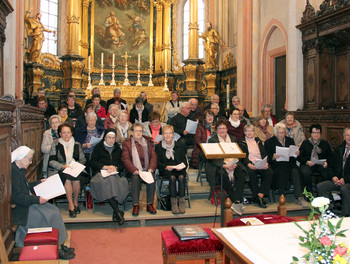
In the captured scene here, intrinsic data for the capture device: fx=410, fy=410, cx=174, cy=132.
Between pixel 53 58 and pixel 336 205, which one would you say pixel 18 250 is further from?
pixel 53 58

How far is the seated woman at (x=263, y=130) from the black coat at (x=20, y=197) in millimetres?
4612

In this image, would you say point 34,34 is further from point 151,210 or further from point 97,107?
point 151,210

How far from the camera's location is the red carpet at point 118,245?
15.2 ft

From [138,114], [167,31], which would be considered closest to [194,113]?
[138,114]

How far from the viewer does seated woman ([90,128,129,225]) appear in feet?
19.4

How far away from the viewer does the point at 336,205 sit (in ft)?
21.6

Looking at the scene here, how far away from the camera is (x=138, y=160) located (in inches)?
253

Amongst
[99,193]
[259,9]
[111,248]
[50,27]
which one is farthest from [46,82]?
[111,248]

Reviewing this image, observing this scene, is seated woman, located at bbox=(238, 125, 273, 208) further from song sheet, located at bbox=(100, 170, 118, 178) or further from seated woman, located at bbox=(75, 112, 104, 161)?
seated woman, located at bbox=(75, 112, 104, 161)

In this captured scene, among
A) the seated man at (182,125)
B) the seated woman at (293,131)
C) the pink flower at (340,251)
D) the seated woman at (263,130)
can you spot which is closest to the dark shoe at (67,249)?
the pink flower at (340,251)

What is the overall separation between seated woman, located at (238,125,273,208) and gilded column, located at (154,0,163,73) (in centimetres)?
933

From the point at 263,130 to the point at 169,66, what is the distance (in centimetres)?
839

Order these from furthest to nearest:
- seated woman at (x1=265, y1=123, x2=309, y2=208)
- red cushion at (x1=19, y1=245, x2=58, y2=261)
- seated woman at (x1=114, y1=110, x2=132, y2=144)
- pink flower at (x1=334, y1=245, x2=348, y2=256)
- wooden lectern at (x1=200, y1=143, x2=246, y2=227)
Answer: seated woman at (x1=114, y1=110, x2=132, y2=144) < seated woman at (x1=265, y1=123, x2=309, y2=208) < wooden lectern at (x1=200, y1=143, x2=246, y2=227) < red cushion at (x1=19, y1=245, x2=58, y2=261) < pink flower at (x1=334, y1=245, x2=348, y2=256)

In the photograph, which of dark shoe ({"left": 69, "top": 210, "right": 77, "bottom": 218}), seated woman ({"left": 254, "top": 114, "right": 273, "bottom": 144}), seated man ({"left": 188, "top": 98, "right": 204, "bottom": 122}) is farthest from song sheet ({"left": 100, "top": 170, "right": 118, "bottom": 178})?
seated woman ({"left": 254, "top": 114, "right": 273, "bottom": 144})
